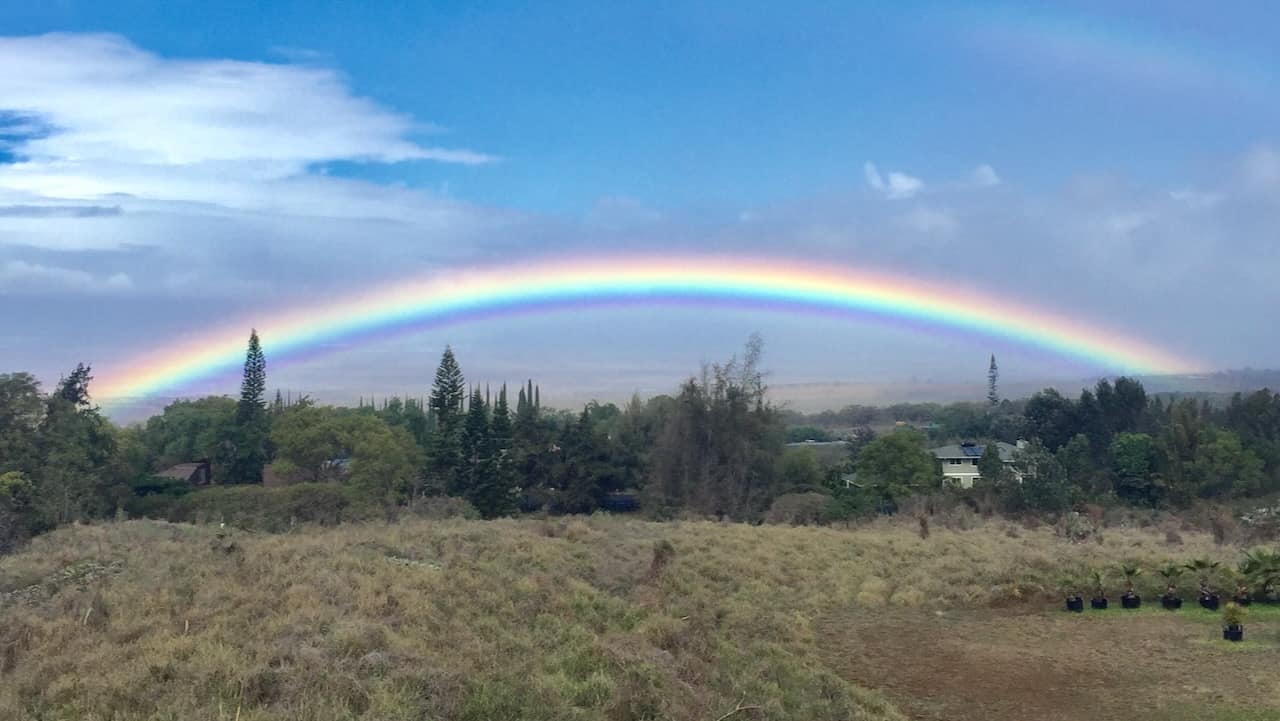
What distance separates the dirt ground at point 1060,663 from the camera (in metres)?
9.73

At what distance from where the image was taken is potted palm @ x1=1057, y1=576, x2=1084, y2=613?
15.3 metres

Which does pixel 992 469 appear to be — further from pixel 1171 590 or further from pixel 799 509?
pixel 1171 590

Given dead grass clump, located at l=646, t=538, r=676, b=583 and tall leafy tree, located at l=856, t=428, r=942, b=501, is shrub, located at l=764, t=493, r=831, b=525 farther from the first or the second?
dead grass clump, located at l=646, t=538, r=676, b=583

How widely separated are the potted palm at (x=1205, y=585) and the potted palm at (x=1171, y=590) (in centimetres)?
29

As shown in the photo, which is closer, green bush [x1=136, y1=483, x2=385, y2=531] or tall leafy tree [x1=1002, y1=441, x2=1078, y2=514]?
green bush [x1=136, y1=483, x2=385, y2=531]

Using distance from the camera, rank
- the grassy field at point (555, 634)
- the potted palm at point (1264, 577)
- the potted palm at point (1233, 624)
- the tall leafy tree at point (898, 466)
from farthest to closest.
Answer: the tall leafy tree at point (898, 466), the potted palm at point (1264, 577), the potted palm at point (1233, 624), the grassy field at point (555, 634)

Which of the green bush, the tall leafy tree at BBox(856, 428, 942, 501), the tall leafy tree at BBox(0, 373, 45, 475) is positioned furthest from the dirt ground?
the tall leafy tree at BBox(0, 373, 45, 475)

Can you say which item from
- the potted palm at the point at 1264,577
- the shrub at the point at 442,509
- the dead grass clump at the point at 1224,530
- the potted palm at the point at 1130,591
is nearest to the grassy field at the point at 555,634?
the potted palm at the point at 1130,591

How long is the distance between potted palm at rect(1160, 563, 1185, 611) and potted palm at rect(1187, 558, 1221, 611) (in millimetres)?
295

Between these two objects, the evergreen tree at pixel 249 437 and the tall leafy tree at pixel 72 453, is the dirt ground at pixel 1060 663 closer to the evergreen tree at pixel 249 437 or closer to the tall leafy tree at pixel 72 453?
the tall leafy tree at pixel 72 453

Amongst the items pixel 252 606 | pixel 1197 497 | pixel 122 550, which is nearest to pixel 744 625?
pixel 252 606

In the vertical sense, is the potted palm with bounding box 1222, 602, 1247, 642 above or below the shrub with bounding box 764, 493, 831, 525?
above

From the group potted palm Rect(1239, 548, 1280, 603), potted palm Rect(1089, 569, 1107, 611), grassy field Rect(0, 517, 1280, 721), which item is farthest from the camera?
potted palm Rect(1239, 548, 1280, 603)

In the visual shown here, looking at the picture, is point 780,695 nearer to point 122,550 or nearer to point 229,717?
point 229,717
